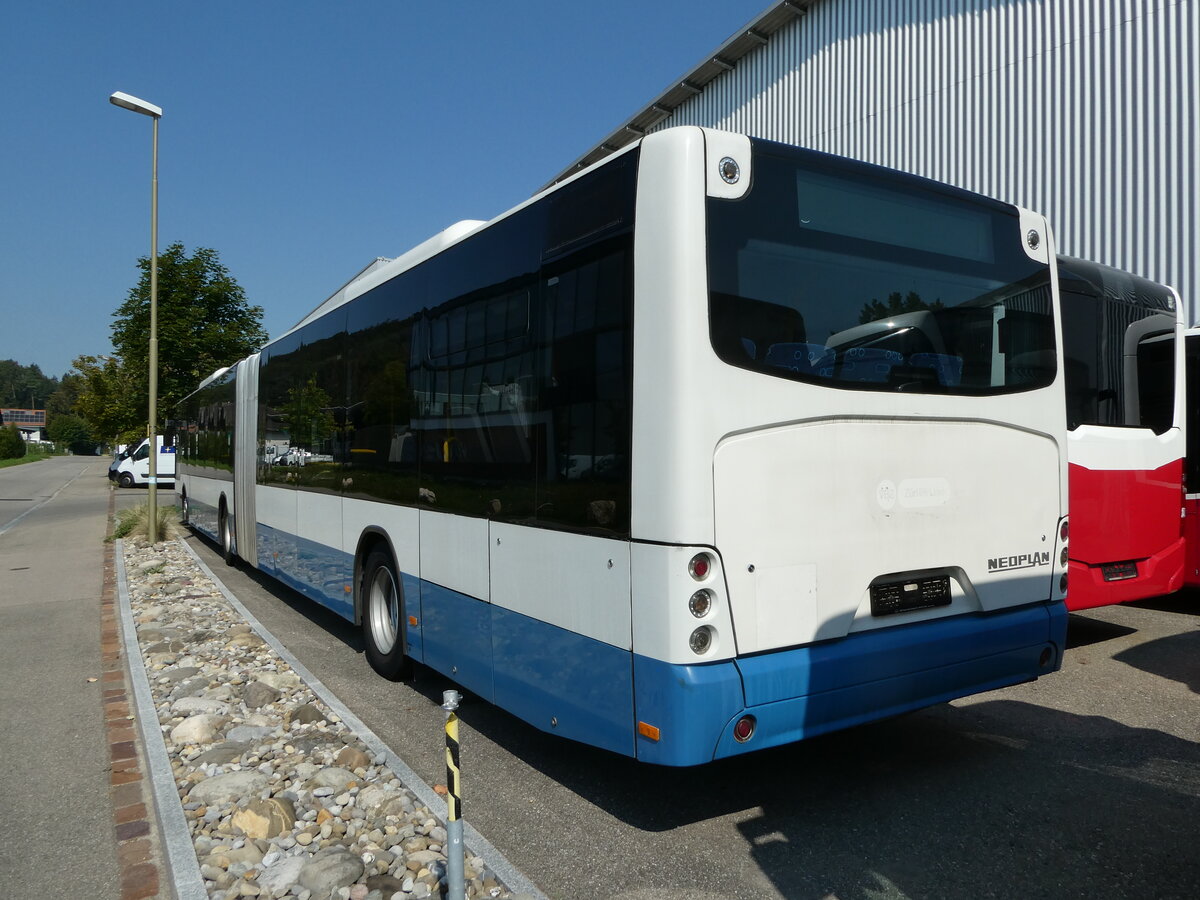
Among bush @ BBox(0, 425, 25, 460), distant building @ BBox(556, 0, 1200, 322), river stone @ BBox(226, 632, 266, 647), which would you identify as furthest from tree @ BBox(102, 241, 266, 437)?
bush @ BBox(0, 425, 25, 460)

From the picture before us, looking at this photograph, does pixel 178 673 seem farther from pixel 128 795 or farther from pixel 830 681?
pixel 830 681

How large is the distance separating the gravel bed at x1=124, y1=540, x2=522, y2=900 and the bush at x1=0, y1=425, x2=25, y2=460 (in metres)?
94.5

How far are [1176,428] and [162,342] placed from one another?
25.5 meters

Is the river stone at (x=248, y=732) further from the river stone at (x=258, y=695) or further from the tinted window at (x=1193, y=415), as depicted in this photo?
the tinted window at (x=1193, y=415)

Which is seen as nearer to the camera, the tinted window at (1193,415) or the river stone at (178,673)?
the river stone at (178,673)

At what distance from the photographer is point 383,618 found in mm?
6961

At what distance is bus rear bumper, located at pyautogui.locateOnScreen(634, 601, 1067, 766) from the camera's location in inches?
142

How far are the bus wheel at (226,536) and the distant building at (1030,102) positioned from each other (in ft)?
→ 41.5

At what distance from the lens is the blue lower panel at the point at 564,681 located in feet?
12.7

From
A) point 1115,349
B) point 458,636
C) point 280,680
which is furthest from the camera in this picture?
point 1115,349

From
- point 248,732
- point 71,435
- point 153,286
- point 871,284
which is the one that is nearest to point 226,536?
point 153,286

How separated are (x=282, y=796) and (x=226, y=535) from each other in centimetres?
1008

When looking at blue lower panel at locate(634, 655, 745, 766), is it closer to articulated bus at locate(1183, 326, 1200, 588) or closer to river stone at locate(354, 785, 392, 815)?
river stone at locate(354, 785, 392, 815)

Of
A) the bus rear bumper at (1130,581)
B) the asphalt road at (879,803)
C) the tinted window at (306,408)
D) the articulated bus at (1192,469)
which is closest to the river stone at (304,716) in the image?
the asphalt road at (879,803)
